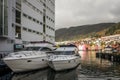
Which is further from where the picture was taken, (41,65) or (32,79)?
(41,65)

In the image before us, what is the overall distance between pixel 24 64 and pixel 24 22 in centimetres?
3119

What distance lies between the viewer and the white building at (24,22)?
42.5 meters

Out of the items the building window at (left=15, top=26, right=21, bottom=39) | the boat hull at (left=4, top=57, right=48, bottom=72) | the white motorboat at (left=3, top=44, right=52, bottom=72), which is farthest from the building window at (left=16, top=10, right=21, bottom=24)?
the boat hull at (left=4, top=57, right=48, bottom=72)

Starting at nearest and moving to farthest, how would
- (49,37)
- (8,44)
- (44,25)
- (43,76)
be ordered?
1. (43,76)
2. (8,44)
3. (44,25)
4. (49,37)

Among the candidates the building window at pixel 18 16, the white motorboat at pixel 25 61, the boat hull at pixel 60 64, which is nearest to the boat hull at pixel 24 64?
the white motorboat at pixel 25 61

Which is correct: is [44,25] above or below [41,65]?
above

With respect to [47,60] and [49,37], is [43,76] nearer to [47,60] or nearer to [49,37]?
[47,60]

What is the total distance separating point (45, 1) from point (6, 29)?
38180mm

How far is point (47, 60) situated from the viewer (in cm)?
3206

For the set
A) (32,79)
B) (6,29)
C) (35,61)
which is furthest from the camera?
(6,29)

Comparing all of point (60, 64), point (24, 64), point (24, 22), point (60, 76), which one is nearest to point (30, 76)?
point (24, 64)

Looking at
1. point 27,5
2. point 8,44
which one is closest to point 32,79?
point 8,44

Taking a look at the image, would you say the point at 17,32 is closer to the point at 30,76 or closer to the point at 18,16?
the point at 18,16

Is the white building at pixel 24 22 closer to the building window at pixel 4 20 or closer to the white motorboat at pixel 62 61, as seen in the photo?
the building window at pixel 4 20
